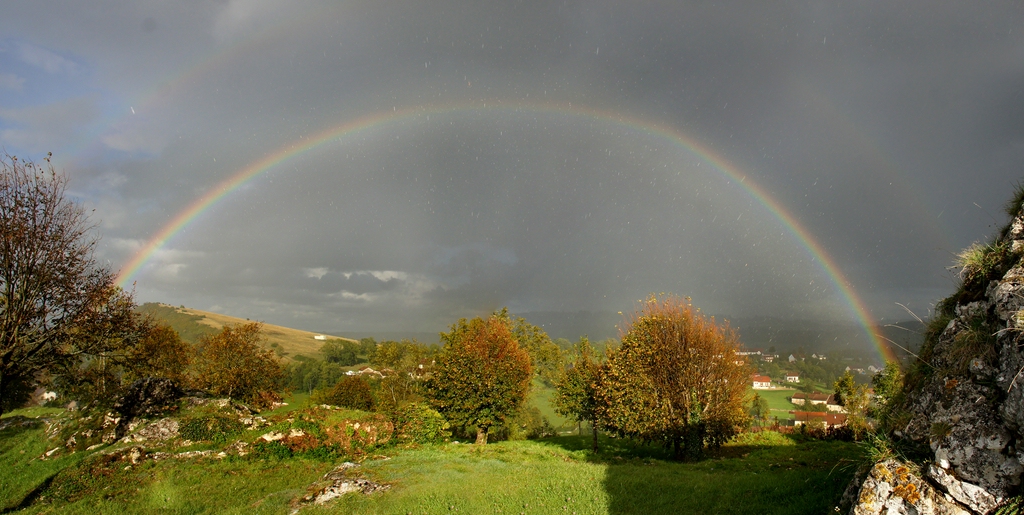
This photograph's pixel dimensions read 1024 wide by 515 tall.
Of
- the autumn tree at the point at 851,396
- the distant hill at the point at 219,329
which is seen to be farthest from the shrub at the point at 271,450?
the distant hill at the point at 219,329

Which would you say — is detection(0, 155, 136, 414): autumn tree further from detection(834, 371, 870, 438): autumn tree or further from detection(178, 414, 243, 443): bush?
detection(834, 371, 870, 438): autumn tree

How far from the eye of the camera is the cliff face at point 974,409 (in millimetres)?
6148

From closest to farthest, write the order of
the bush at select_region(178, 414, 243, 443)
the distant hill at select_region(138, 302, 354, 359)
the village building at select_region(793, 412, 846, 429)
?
the bush at select_region(178, 414, 243, 443)
the village building at select_region(793, 412, 846, 429)
the distant hill at select_region(138, 302, 354, 359)

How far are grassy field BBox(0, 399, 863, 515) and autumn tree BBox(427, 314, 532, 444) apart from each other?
1200cm

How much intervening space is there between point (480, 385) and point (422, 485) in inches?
778

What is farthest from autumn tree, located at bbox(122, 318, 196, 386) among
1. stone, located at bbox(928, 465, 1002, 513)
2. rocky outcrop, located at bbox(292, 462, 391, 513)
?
stone, located at bbox(928, 465, 1002, 513)

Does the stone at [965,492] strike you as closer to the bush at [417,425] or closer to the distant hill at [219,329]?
the bush at [417,425]

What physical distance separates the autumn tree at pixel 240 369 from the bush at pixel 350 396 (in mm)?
11722

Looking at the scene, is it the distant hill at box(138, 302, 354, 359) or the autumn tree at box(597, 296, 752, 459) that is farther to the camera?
the distant hill at box(138, 302, 354, 359)

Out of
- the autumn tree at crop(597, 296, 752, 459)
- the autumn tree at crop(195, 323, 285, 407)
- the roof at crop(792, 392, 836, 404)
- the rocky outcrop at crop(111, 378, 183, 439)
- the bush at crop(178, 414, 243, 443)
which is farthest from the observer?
the roof at crop(792, 392, 836, 404)

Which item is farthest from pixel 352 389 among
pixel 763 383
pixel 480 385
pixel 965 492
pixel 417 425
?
pixel 763 383

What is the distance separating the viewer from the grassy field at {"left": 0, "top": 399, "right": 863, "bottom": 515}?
1206 cm

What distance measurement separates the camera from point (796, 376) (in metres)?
139

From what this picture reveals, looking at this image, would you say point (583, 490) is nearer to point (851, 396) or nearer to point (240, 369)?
point (240, 369)
